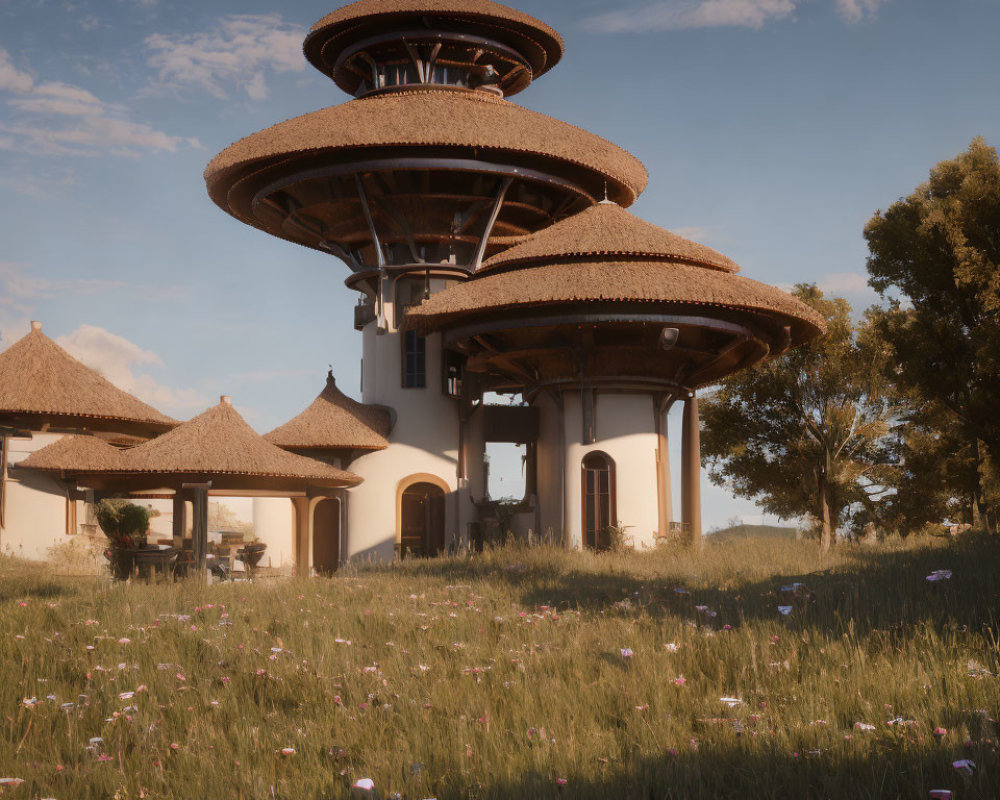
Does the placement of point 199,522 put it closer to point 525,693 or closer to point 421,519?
point 421,519

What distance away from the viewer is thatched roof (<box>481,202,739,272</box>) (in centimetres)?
2383

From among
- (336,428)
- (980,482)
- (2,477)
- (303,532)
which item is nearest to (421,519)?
(336,428)

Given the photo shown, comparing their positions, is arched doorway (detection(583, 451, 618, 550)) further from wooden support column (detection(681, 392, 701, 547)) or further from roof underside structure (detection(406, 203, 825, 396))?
wooden support column (detection(681, 392, 701, 547))

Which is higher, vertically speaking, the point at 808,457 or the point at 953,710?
the point at 808,457

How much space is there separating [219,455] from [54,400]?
8514mm

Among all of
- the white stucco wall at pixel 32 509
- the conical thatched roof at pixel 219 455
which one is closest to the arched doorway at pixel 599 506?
the conical thatched roof at pixel 219 455

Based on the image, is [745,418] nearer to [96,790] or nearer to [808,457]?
[808,457]

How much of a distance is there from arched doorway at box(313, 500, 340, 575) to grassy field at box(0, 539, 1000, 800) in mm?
15409

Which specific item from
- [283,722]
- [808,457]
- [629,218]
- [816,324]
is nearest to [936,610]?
[283,722]

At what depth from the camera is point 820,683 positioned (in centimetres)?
768

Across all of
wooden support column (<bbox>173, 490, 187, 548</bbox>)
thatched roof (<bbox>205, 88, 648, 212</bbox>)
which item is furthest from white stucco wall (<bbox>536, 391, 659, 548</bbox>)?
wooden support column (<bbox>173, 490, 187, 548</bbox>)

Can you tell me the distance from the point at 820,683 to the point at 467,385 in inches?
845

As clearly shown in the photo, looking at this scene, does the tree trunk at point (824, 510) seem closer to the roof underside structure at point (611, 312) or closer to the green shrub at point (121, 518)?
the roof underside structure at point (611, 312)

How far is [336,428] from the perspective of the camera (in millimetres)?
28109
